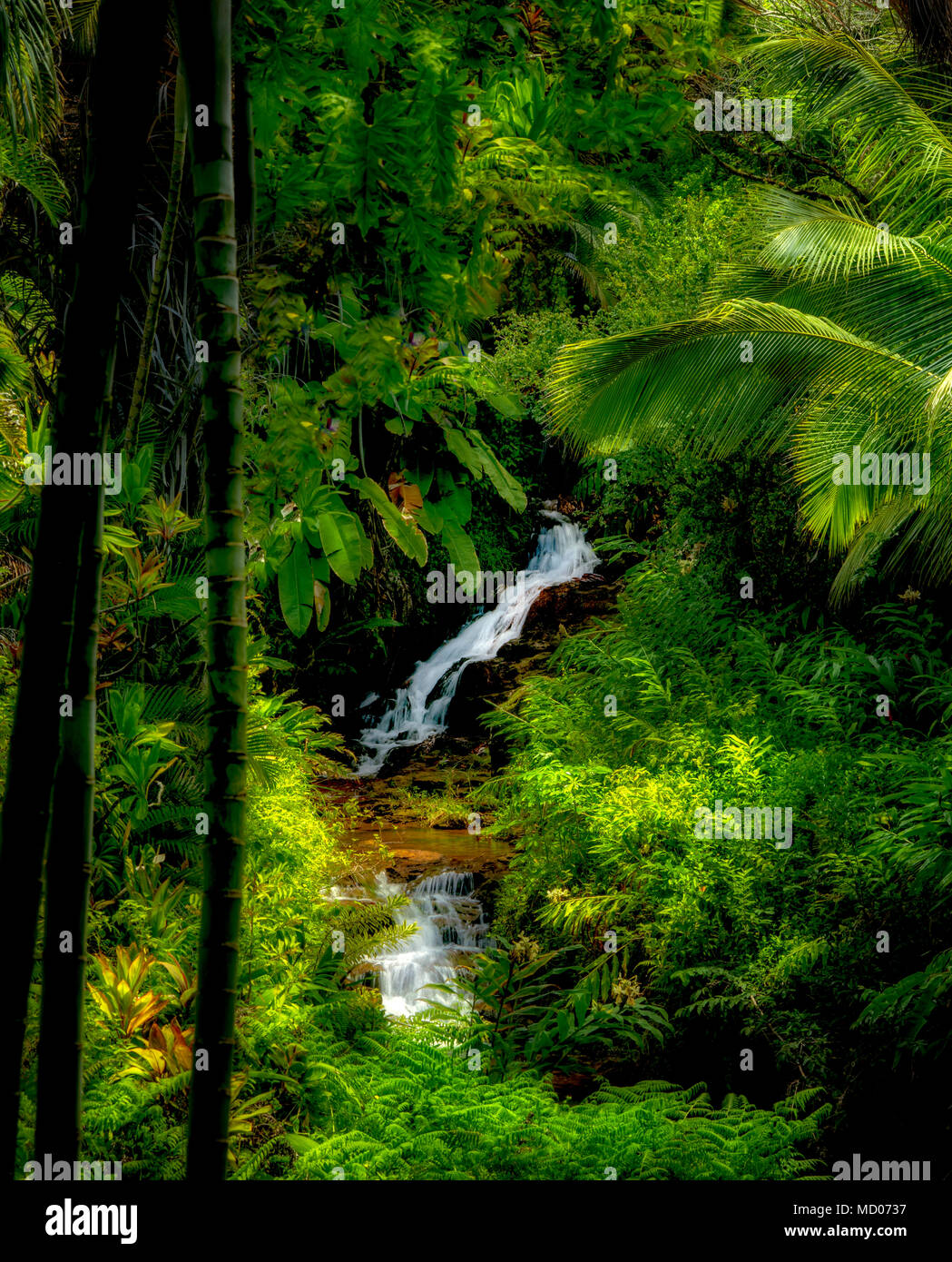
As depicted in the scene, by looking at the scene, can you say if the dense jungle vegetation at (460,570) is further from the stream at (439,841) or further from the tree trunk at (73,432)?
the stream at (439,841)

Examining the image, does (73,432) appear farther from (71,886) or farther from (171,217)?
(171,217)

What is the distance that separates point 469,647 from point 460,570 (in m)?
7.09

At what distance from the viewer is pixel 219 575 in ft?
5.81

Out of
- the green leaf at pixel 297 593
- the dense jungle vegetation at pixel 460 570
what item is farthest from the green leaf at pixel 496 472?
the green leaf at pixel 297 593

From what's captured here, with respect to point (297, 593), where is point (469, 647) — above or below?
above

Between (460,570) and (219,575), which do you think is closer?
(219,575)

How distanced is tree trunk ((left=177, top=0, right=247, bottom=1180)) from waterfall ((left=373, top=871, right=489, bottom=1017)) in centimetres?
441

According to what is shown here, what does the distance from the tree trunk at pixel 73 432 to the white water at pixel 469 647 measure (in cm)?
893

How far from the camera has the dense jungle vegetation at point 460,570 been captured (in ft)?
6.06

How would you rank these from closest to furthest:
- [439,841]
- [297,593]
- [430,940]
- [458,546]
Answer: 1. [297,593]
2. [458,546]
3. [430,940]
4. [439,841]

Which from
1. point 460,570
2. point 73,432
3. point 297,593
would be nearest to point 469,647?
point 460,570

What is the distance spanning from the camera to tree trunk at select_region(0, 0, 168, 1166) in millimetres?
1746

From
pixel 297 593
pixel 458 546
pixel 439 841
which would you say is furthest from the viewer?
pixel 439 841

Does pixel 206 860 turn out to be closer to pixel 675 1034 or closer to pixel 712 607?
pixel 675 1034
